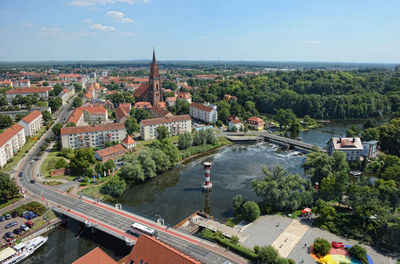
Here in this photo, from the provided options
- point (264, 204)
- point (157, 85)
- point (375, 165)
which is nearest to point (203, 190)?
point (264, 204)

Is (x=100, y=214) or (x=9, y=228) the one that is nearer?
(x=9, y=228)

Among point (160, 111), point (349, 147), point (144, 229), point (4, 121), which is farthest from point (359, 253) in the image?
point (4, 121)

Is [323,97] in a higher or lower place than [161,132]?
higher

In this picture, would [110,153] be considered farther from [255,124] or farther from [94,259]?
[255,124]

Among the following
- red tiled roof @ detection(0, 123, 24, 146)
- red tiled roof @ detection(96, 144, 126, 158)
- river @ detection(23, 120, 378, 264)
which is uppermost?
red tiled roof @ detection(0, 123, 24, 146)

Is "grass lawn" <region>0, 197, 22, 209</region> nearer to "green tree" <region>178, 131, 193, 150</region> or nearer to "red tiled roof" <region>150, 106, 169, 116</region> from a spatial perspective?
"green tree" <region>178, 131, 193, 150</region>

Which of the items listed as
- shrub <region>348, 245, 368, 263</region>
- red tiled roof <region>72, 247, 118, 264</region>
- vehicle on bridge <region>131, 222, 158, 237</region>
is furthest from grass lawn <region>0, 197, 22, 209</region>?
shrub <region>348, 245, 368, 263</region>

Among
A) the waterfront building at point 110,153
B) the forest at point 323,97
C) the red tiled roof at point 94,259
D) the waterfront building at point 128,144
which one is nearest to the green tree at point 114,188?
the waterfront building at point 110,153
